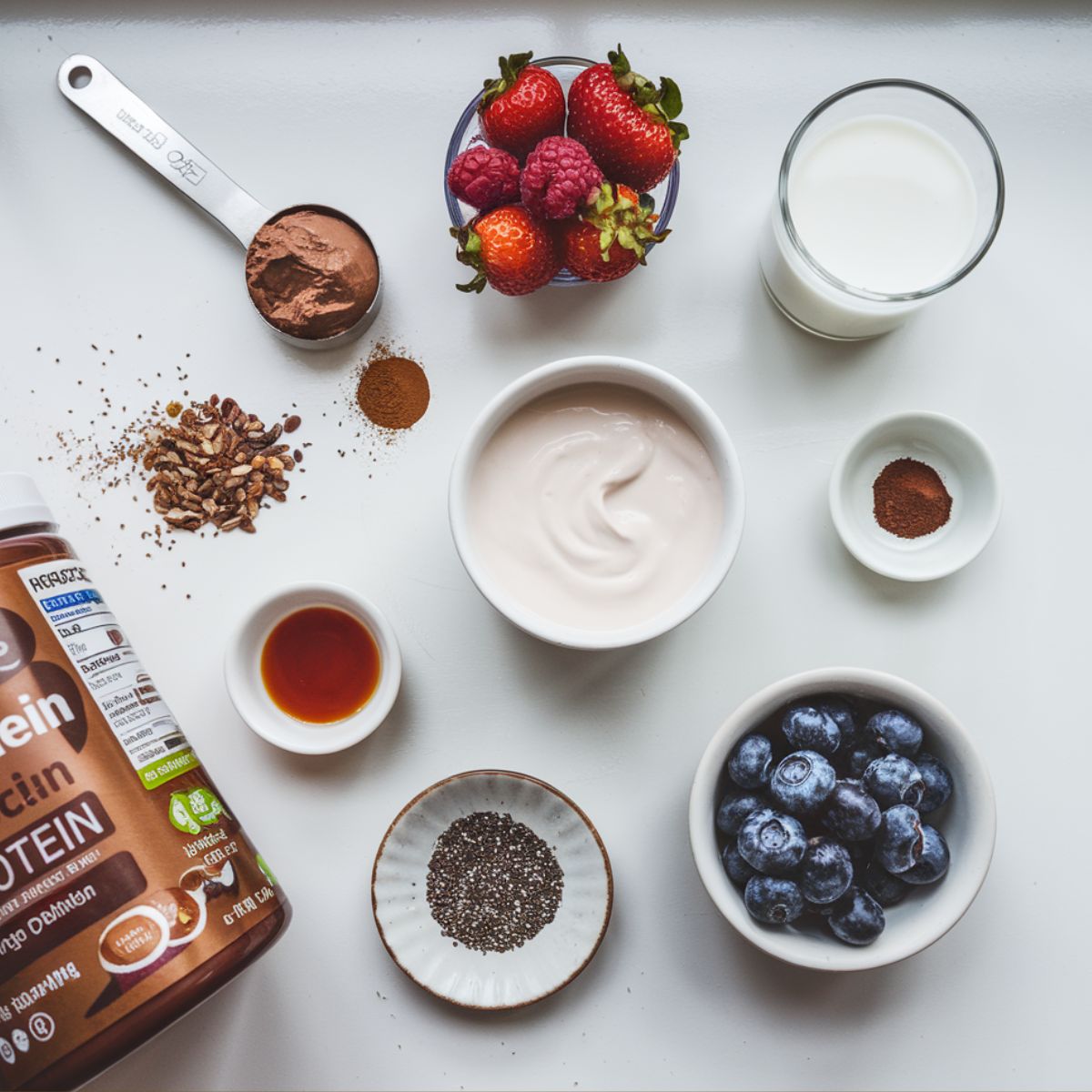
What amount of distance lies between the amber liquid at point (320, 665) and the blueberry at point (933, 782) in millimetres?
705

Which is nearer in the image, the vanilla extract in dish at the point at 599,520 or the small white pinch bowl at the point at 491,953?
the vanilla extract in dish at the point at 599,520

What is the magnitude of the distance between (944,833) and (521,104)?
1031mm

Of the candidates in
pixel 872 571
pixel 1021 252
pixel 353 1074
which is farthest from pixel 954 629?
pixel 353 1074

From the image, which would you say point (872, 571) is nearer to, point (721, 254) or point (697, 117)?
point (721, 254)

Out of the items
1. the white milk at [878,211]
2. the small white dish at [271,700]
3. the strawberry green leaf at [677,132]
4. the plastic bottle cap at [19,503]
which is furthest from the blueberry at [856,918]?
the plastic bottle cap at [19,503]

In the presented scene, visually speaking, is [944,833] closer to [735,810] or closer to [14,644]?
[735,810]

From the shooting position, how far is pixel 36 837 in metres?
1.03

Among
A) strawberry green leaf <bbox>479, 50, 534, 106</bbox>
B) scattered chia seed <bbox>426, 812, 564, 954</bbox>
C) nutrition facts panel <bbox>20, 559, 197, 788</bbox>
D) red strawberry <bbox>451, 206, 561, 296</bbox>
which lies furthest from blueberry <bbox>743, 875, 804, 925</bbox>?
strawberry green leaf <bbox>479, 50, 534, 106</bbox>

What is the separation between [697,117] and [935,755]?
3.00 ft

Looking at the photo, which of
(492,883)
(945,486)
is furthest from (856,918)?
(945,486)

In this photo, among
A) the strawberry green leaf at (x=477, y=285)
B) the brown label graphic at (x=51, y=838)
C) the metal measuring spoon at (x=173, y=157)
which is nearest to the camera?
the brown label graphic at (x=51, y=838)

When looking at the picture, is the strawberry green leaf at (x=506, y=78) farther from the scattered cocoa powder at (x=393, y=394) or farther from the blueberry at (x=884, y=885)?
the blueberry at (x=884, y=885)

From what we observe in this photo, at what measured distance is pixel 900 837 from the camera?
3.78 feet

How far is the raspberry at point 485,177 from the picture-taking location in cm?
123
